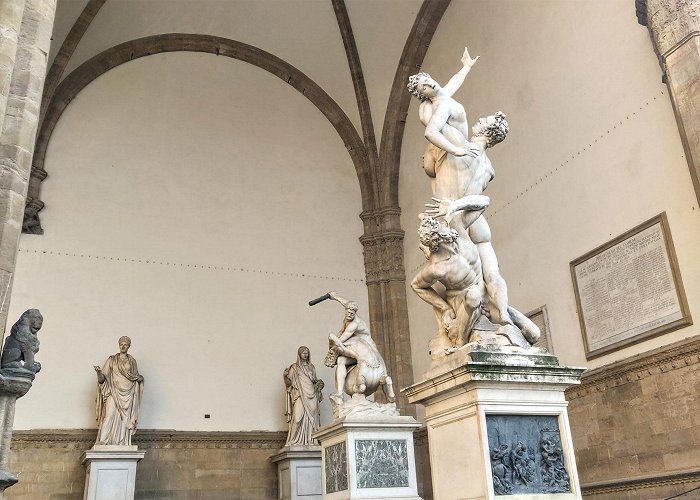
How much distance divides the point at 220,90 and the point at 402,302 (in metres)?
5.56

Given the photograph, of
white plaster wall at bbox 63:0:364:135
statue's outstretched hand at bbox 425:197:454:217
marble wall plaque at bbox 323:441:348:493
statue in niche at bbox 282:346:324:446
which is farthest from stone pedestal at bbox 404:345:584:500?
white plaster wall at bbox 63:0:364:135

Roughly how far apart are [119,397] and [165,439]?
4.11 feet

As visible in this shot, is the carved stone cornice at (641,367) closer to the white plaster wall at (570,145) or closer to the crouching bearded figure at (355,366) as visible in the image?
the white plaster wall at (570,145)

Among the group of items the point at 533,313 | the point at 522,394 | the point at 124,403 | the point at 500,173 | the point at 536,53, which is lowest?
the point at 522,394

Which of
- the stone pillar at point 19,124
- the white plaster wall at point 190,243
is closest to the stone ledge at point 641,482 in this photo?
the white plaster wall at point 190,243

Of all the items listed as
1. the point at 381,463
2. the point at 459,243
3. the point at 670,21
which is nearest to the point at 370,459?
the point at 381,463

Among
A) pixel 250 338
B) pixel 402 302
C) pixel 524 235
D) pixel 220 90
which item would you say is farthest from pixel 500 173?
pixel 220 90

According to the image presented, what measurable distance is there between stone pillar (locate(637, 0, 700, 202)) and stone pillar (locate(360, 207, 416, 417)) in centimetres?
669

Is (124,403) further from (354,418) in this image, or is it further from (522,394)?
(522,394)

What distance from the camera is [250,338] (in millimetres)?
12383

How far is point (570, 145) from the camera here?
9586 millimetres

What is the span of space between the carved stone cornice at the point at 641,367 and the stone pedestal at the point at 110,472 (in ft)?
19.8

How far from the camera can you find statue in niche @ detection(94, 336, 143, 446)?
10.0 meters

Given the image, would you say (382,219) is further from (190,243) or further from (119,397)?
(119,397)
